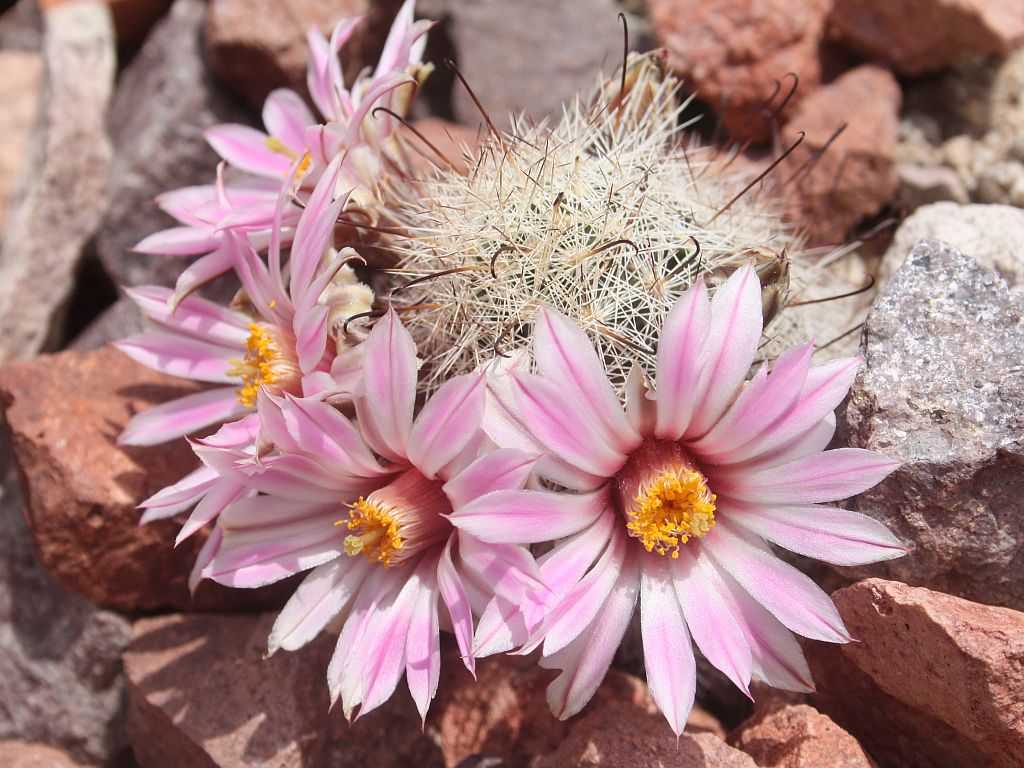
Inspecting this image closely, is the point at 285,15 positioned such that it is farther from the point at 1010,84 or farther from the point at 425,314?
the point at 1010,84

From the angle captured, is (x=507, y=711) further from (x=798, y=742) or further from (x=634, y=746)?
(x=798, y=742)

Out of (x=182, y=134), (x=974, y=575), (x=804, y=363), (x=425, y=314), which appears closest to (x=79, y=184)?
(x=182, y=134)

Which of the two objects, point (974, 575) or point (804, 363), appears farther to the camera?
point (974, 575)

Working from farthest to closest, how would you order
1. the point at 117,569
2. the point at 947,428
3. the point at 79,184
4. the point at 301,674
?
the point at 79,184
the point at 117,569
the point at 301,674
the point at 947,428

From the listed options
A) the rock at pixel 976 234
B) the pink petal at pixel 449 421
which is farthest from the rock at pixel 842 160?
the pink petal at pixel 449 421

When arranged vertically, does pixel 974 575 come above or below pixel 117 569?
above


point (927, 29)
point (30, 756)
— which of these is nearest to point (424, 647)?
point (30, 756)

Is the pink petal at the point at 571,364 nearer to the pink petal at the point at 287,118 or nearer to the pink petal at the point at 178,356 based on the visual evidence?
the pink petal at the point at 178,356
